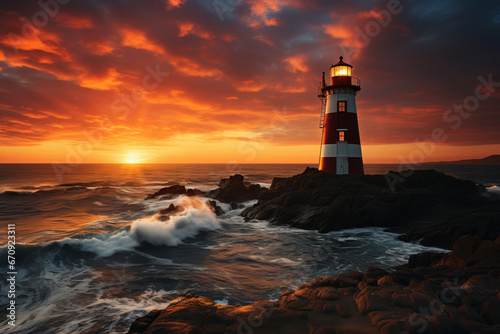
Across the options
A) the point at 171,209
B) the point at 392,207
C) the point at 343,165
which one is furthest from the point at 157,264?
the point at 343,165

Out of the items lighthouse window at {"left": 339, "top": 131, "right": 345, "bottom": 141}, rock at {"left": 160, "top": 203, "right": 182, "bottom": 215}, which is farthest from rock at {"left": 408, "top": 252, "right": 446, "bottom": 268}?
rock at {"left": 160, "top": 203, "right": 182, "bottom": 215}

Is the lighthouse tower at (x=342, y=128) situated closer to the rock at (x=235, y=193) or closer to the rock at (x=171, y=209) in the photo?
the rock at (x=235, y=193)

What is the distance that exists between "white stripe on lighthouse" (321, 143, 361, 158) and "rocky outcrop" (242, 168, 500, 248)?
247 centimetres

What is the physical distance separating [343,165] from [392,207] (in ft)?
23.4

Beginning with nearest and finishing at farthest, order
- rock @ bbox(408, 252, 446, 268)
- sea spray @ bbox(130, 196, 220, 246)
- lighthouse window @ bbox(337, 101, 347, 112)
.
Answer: rock @ bbox(408, 252, 446, 268) < sea spray @ bbox(130, 196, 220, 246) < lighthouse window @ bbox(337, 101, 347, 112)

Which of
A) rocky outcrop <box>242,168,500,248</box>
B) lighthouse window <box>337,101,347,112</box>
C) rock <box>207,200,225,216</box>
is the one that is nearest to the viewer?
rocky outcrop <box>242,168,500,248</box>

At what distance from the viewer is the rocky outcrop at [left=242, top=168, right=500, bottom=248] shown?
12.1 meters

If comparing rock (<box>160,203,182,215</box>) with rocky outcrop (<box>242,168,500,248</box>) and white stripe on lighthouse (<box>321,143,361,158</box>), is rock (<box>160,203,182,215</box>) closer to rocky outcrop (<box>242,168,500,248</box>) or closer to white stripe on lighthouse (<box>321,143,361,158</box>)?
rocky outcrop (<box>242,168,500,248</box>)

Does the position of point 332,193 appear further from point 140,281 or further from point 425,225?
point 140,281

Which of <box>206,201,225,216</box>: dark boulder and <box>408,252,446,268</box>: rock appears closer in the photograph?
<box>408,252,446,268</box>: rock

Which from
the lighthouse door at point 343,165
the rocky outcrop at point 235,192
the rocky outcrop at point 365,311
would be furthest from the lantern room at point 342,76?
the rocky outcrop at point 365,311

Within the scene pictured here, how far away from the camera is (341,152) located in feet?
75.0

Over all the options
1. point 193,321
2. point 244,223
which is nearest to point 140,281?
point 193,321

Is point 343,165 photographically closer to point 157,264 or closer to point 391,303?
point 157,264
